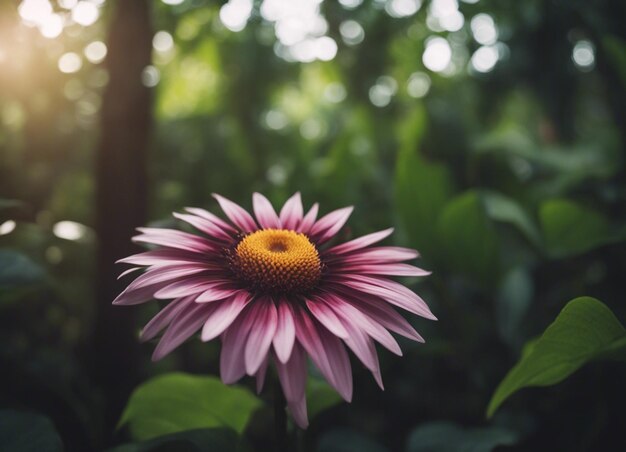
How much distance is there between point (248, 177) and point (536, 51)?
954mm

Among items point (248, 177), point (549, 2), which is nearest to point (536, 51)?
point (549, 2)

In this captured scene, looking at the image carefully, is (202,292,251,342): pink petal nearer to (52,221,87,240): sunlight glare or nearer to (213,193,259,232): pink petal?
(213,193,259,232): pink petal

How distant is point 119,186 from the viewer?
0.86 metres

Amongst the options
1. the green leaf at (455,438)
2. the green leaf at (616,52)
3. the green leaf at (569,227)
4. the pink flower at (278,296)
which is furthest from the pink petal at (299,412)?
the green leaf at (616,52)

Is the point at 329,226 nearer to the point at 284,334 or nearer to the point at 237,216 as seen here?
the point at 237,216

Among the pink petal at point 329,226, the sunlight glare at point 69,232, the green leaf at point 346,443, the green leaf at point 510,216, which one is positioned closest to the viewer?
the pink petal at point 329,226

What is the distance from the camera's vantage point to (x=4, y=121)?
50.8 inches

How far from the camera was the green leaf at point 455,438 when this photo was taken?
63 cm

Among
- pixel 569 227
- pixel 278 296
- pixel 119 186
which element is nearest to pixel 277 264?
pixel 278 296

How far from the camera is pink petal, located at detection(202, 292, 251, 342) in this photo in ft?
1.26

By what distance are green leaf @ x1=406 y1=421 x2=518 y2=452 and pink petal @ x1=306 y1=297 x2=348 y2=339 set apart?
34cm

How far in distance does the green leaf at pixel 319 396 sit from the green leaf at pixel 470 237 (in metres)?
0.46

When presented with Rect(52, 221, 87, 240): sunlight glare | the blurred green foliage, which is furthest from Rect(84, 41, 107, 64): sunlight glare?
Rect(52, 221, 87, 240): sunlight glare

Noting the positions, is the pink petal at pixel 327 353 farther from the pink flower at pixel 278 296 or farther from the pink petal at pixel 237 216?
the pink petal at pixel 237 216
